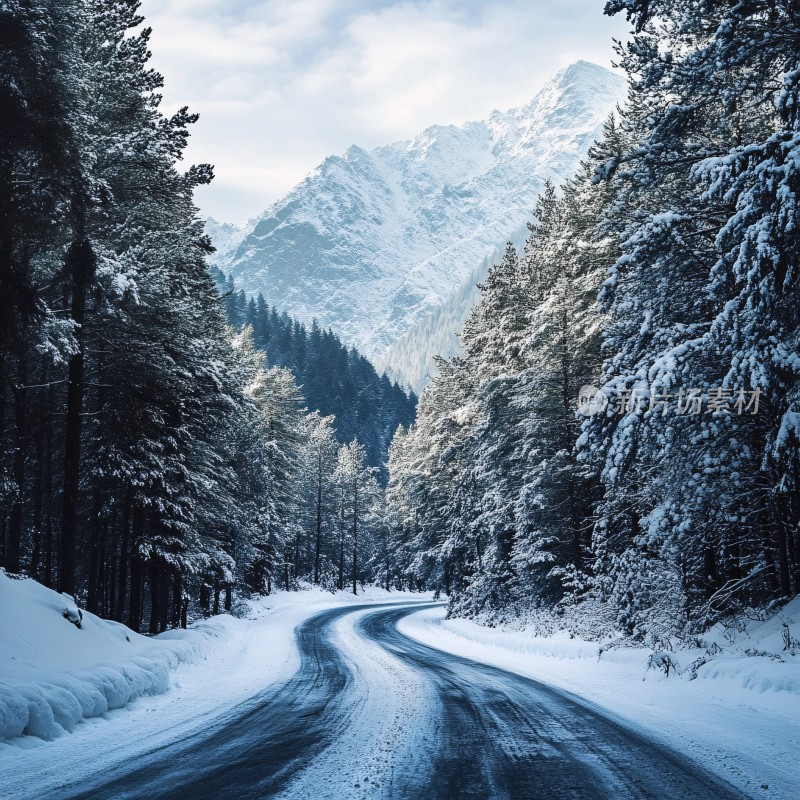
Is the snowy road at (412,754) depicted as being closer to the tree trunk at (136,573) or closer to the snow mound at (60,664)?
the snow mound at (60,664)

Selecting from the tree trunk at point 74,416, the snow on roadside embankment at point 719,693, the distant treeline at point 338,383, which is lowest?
the snow on roadside embankment at point 719,693

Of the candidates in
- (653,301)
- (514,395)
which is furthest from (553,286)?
(653,301)

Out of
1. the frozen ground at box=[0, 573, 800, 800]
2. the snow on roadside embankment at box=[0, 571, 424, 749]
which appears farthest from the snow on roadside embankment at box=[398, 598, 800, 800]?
the snow on roadside embankment at box=[0, 571, 424, 749]

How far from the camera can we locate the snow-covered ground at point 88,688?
5238mm

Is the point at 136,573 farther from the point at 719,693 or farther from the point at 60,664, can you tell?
the point at 719,693

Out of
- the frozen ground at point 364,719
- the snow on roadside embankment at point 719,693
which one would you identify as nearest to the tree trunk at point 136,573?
the frozen ground at point 364,719

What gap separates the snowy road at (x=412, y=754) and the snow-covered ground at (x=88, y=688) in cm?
45

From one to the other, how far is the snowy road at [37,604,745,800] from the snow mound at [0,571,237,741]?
143cm

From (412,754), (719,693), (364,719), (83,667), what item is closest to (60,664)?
(83,667)

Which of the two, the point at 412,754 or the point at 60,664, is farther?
the point at 60,664

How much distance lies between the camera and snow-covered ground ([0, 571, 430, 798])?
524 cm

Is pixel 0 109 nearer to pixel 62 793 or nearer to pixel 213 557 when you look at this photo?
pixel 62 793

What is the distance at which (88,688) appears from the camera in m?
6.92

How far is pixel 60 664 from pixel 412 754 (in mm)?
5244
